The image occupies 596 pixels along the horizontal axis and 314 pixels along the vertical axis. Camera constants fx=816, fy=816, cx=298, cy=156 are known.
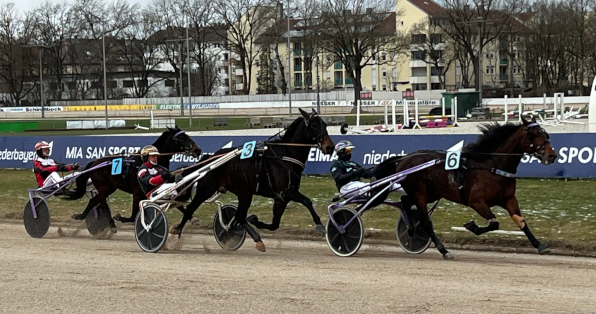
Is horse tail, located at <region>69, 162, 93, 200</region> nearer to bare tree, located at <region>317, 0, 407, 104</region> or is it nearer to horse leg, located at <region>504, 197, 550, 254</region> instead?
horse leg, located at <region>504, 197, 550, 254</region>

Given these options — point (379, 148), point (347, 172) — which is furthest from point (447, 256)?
point (379, 148)

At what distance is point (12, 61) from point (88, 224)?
232 ft

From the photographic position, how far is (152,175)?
1127cm

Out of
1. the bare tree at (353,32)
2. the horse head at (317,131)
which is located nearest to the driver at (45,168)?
the horse head at (317,131)

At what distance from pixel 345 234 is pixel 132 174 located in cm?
399

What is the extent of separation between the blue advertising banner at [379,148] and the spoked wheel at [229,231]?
1.26 metres

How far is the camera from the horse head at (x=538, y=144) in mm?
8914

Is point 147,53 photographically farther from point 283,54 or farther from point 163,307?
point 163,307

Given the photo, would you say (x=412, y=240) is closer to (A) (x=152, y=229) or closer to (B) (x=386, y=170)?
(B) (x=386, y=170)

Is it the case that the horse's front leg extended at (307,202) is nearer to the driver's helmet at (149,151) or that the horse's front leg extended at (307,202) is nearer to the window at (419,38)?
the driver's helmet at (149,151)

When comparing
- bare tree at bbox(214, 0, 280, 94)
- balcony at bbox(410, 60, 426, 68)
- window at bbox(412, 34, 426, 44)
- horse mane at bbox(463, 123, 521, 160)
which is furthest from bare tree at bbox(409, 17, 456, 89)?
horse mane at bbox(463, 123, 521, 160)

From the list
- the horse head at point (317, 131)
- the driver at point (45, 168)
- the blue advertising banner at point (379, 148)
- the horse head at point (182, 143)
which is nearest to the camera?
the horse head at point (317, 131)

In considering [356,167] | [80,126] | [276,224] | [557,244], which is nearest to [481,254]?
[557,244]

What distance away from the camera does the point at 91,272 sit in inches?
341
